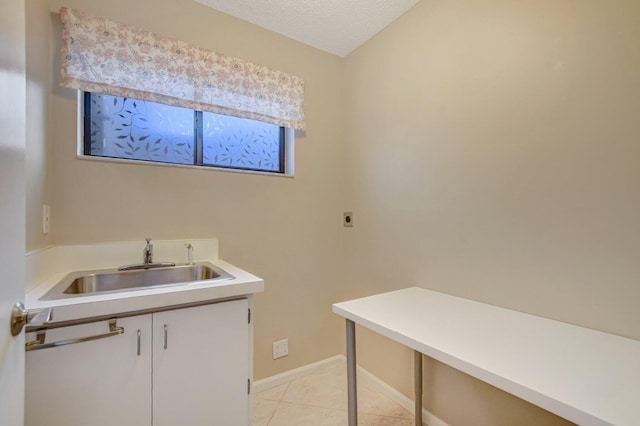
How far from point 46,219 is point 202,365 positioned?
102 centimetres

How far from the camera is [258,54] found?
1.96 metres

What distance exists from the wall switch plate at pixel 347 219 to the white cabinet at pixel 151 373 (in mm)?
1197

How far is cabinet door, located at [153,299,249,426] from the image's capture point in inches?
42.7

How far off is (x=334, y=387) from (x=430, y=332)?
1.26 m

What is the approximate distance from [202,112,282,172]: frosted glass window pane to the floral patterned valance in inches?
6.5

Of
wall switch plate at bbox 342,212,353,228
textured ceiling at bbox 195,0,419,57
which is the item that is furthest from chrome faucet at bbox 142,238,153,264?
textured ceiling at bbox 195,0,419,57

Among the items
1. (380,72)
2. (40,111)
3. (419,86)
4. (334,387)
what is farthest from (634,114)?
(40,111)

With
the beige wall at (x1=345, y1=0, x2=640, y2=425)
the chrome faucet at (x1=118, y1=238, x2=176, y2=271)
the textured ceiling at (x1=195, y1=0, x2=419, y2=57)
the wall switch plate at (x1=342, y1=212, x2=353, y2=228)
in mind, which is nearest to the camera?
the beige wall at (x1=345, y1=0, x2=640, y2=425)

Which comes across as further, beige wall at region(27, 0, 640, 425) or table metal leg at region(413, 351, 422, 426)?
table metal leg at region(413, 351, 422, 426)

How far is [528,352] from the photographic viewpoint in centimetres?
88

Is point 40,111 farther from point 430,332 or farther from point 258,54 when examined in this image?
point 430,332

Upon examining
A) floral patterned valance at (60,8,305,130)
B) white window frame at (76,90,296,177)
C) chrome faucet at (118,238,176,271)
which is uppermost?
floral patterned valance at (60,8,305,130)

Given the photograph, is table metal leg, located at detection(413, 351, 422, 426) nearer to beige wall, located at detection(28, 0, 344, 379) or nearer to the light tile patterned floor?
the light tile patterned floor

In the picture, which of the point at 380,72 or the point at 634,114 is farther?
the point at 380,72
